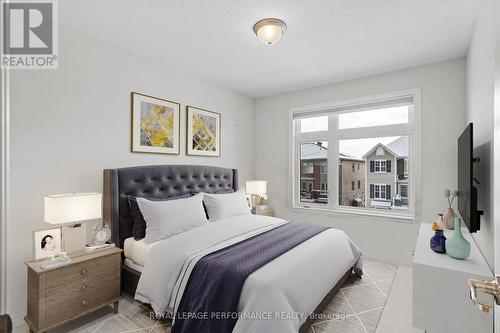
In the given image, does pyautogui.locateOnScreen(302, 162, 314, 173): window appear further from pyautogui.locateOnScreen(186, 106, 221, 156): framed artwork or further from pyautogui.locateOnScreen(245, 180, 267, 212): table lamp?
pyautogui.locateOnScreen(186, 106, 221, 156): framed artwork

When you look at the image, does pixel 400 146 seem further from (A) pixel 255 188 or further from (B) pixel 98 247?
(B) pixel 98 247

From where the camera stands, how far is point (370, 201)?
12.0 feet

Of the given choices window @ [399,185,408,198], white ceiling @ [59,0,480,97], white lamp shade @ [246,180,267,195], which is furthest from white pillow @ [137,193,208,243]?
window @ [399,185,408,198]

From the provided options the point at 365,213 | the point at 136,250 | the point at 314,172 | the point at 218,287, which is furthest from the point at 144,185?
the point at 365,213

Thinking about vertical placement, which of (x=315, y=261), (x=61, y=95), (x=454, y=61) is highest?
(x=454, y=61)

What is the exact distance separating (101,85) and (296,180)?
120 inches

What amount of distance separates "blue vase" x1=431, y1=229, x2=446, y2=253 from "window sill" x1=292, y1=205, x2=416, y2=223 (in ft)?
4.69

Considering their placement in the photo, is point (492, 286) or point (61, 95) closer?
point (492, 286)

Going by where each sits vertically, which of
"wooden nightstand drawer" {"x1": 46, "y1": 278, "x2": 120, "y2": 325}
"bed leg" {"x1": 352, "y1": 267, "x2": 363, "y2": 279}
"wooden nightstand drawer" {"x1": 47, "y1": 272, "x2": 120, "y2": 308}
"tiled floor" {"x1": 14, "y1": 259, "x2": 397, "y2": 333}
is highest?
"wooden nightstand drawer" {"x1": 47, "y1": 272, "x2": 120, "y2": 308}

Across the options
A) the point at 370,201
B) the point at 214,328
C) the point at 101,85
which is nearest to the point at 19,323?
the point at 214,328

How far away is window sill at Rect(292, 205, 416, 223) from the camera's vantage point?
128 inches

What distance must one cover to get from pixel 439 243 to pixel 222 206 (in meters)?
2.10

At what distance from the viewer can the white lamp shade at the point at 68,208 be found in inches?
75.4

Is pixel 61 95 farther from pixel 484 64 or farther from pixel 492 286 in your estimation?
pixel 484 64
